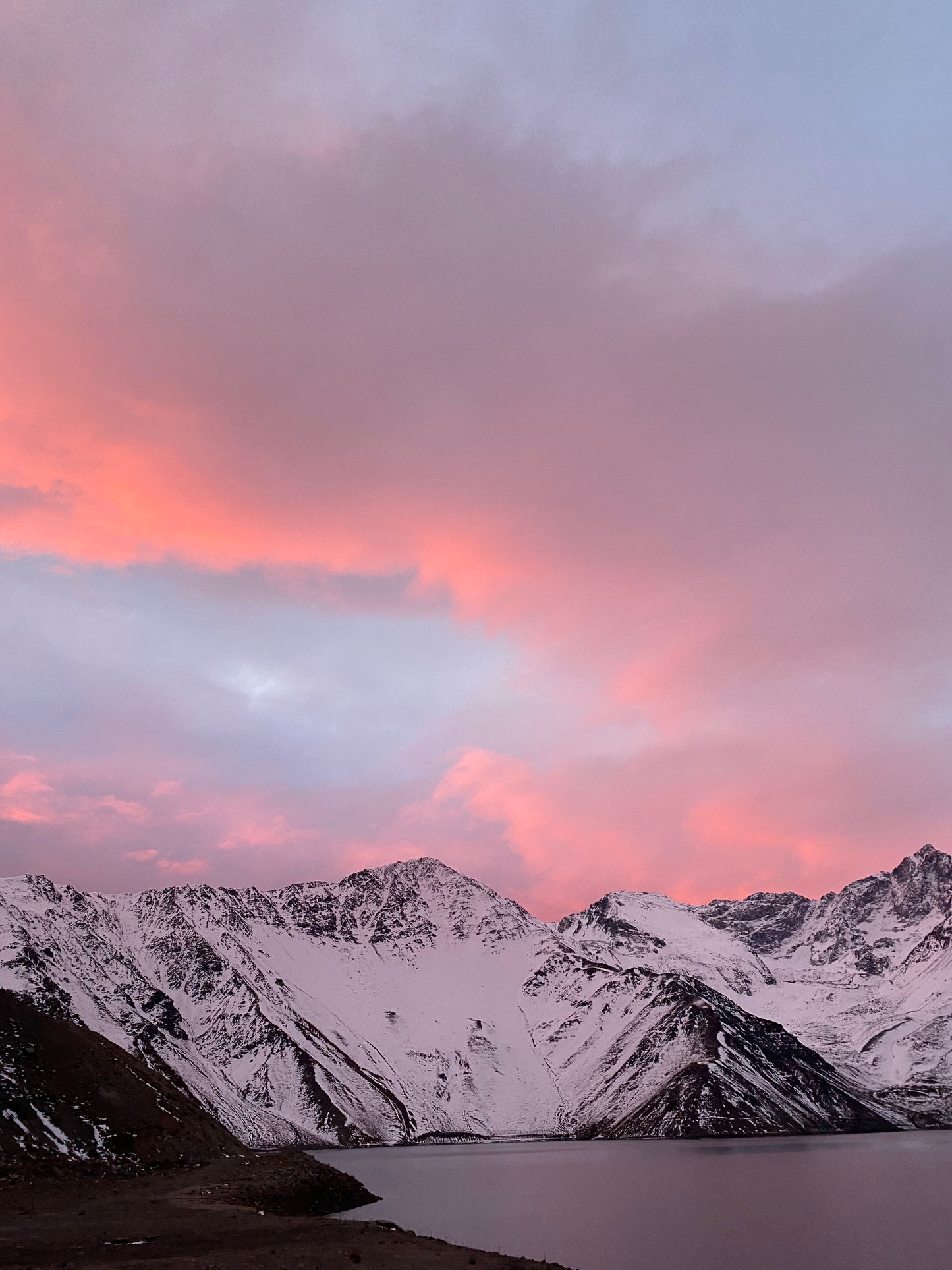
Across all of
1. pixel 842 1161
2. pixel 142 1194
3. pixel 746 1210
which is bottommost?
pixel 842 1161

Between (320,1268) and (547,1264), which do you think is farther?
(547,1264)

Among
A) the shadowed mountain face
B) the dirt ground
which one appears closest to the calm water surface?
the dirt ground

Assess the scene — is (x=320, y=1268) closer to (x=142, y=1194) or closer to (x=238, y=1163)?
(x=142, y=1194)

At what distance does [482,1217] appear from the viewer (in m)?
95.9

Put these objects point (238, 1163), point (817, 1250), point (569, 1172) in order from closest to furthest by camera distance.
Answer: point (817, 1250)
point (238, 1163)
point (569, 1172)

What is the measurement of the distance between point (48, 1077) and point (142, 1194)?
2317 centimetres

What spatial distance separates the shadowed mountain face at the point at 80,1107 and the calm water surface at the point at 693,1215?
19483mm

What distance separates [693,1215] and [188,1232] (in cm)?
5992

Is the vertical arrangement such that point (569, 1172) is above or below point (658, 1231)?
below

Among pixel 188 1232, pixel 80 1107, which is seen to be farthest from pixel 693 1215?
pixel 188 1232

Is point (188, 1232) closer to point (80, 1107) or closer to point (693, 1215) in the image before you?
point (80, 1107)

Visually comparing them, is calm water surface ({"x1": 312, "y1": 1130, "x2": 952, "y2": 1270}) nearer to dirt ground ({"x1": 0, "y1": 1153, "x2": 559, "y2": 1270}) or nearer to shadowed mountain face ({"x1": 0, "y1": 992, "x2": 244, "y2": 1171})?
dirt ground ({"x1": 0, "y1": 1153, "x2": 559, "y2": 1270})

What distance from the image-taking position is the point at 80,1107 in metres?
90.7

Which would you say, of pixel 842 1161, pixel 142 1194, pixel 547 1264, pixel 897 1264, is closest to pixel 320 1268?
pixel 547 1264
